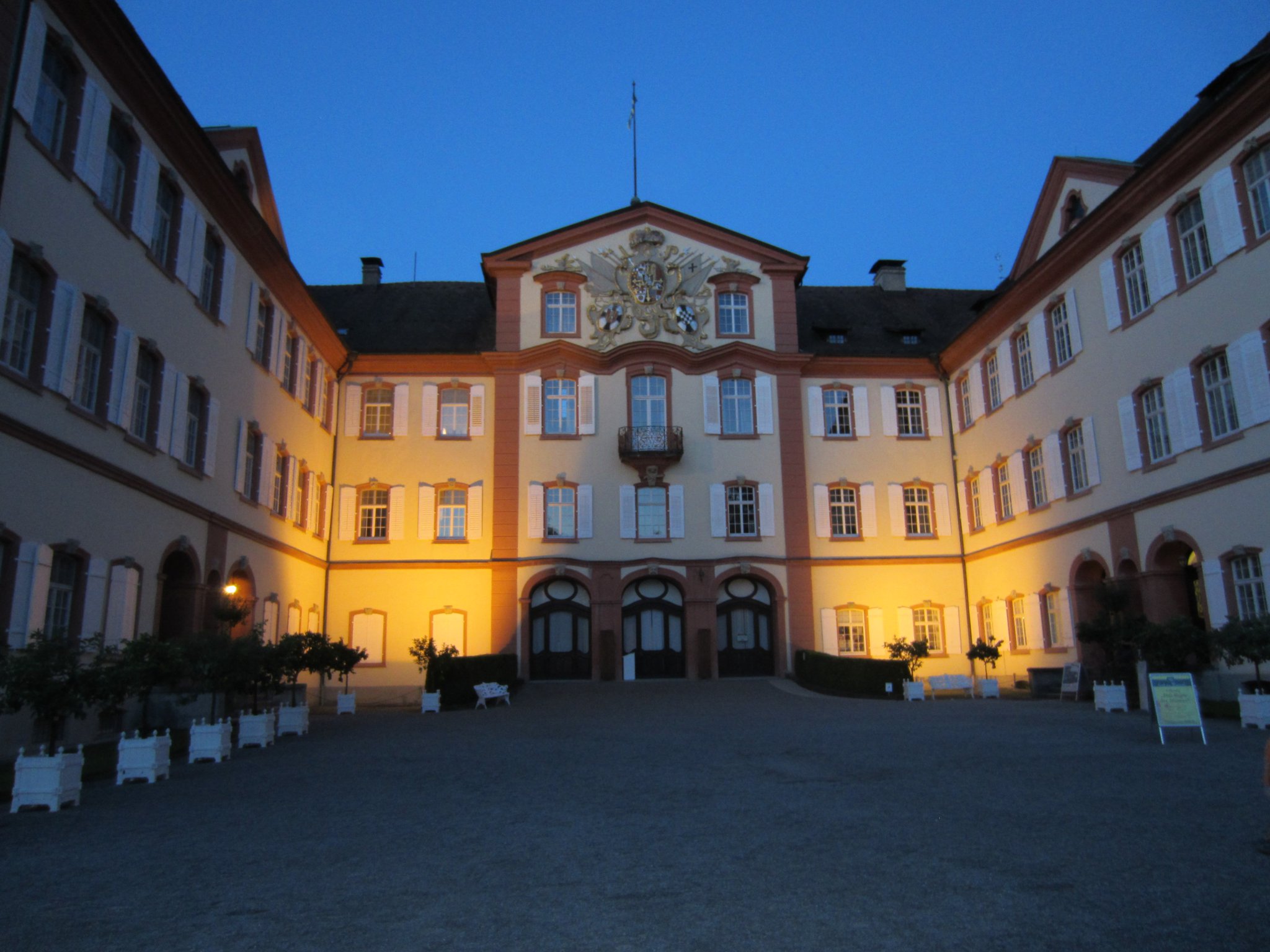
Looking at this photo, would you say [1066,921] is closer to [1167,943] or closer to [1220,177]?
[1167,943]

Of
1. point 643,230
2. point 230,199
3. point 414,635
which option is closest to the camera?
point 230,199

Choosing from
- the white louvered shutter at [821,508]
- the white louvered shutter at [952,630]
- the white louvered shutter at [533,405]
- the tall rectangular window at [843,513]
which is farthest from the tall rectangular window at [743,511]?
the white louvered shutter at [952,630]

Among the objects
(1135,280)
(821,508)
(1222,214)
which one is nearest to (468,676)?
(821,508)

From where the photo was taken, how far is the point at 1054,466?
25359 millimetres

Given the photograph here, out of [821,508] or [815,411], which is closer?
[821,508]

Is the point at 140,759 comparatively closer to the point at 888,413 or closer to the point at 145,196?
the point at 145,196

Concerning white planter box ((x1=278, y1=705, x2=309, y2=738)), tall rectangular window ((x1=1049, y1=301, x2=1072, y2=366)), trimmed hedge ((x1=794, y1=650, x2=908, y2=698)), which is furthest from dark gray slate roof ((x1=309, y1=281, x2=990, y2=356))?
white planter box ((x1=278, y1=705, x2=309, y2=738))

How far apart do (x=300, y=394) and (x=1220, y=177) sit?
21.8m

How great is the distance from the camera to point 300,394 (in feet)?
89.1

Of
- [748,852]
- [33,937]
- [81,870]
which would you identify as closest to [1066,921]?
[748,852]

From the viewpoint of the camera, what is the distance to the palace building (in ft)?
51.2

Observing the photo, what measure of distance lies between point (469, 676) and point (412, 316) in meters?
14.7

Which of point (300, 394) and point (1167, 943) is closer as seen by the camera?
point (1167, 943)

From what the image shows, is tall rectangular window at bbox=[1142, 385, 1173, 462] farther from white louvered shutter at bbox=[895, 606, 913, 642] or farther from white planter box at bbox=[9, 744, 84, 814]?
white planter box at bbox=[9, 744, 84, 814]
